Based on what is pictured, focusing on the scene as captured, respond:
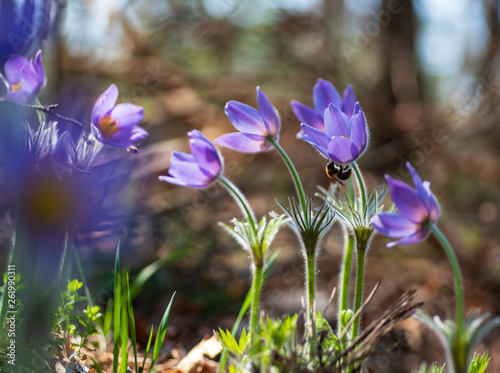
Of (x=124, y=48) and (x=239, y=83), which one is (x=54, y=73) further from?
(x=239, y=83)

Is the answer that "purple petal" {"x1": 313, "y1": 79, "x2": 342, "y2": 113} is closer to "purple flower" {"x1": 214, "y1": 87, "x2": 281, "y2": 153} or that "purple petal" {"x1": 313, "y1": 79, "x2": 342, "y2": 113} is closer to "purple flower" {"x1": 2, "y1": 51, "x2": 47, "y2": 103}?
A: "purple flower" {"x1": 214, "y1": 87, "x2": 281, "y2": 153}

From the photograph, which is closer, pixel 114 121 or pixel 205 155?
pixel 205 155

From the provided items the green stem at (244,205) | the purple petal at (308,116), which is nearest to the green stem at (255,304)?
the green stem at (244,205)

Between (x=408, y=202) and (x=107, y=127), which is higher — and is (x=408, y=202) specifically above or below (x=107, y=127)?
Answer: above

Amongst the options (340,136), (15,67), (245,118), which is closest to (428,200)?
(340,136)

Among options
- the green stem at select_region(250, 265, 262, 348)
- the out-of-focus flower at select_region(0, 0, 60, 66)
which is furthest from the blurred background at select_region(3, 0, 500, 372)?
the green stem at select_region(250, 265, 262, 348)

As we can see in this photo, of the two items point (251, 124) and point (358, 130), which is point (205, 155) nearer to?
point (251, 124)

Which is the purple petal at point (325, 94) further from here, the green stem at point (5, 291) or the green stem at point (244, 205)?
the green stem at point (5, 291)
